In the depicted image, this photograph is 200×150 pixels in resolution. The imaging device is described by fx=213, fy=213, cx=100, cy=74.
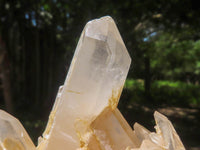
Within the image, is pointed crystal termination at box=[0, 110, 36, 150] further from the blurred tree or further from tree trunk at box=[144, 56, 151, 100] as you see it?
the blurred tree

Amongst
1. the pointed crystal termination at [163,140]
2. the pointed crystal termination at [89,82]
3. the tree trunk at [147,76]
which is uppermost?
the pointed crystal termination at [89,82]

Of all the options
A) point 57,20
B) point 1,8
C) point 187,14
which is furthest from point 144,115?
point 1,8

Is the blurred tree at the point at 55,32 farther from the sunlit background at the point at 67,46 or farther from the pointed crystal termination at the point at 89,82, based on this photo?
the pointed crystal termination at the point at 89,82

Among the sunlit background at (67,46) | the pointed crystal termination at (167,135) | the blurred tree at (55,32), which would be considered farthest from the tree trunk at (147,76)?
the pointed crystal termination at (167,135)

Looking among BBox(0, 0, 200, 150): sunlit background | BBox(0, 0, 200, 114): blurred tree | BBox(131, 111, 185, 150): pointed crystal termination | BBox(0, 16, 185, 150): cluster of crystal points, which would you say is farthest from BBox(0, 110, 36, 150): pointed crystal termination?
BBox(0, 0, 200, 114): blurred tree

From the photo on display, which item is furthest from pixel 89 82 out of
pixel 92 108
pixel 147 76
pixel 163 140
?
pixel 147 76
